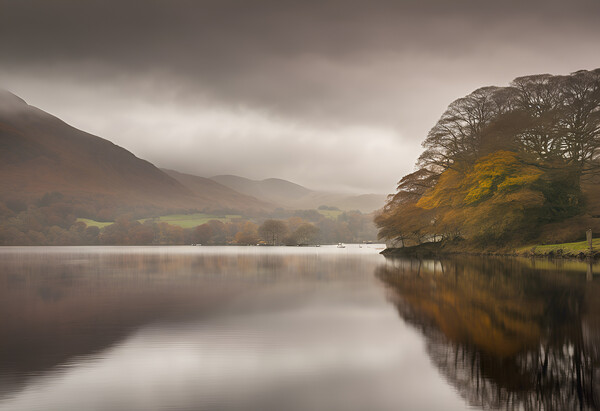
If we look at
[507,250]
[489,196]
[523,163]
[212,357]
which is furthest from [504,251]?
[212,357]

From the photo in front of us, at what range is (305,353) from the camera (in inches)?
337

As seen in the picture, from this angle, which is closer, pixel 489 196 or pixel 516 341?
pixel 516 341

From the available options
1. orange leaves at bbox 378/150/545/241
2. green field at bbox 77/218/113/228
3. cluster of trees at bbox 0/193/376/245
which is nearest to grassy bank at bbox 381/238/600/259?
orange leaves at bbox 378/150/545/241

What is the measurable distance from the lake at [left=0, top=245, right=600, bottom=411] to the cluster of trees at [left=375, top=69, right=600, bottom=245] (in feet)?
88.4

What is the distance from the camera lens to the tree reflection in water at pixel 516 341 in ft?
20.0

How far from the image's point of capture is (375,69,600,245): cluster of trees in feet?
132

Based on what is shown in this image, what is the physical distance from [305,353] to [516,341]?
13.7ft

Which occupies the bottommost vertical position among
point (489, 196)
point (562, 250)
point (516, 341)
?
point (516, 341)

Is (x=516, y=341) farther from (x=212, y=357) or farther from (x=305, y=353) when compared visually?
(x=212, y=357)

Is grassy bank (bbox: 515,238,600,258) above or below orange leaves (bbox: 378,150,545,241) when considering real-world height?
below

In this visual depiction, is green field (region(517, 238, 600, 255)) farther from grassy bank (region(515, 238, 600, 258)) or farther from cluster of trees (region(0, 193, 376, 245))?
cluster of trees (region(0, 193, 376, 245))

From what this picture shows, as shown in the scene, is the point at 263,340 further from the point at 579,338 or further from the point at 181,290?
the point at 181,290

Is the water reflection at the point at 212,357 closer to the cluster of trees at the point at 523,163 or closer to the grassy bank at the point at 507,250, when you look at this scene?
the grassy bank at the point at 507,250

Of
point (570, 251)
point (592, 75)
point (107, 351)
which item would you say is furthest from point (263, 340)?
point (592, 75)
